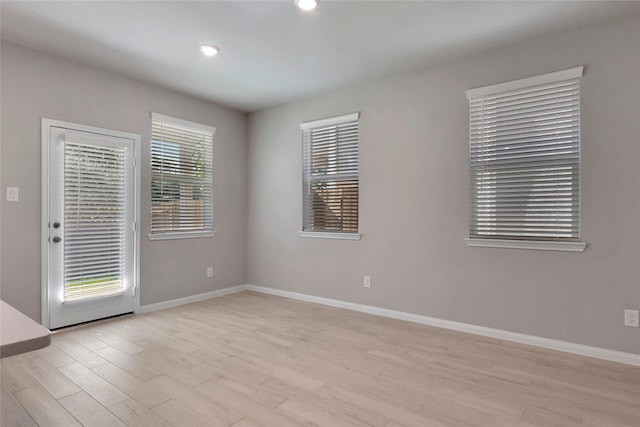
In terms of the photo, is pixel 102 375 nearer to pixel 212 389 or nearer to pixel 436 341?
pixel 212 389

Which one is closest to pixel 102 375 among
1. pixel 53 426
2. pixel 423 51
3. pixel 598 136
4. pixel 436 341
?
pixel 53 426

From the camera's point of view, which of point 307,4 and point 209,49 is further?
point 209,49

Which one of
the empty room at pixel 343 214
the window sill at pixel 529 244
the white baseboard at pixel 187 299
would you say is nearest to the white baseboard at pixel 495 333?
the empty room at pixel 343 214

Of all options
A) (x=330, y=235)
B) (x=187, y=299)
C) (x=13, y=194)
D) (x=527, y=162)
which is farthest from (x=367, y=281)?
(x=13, y=194)

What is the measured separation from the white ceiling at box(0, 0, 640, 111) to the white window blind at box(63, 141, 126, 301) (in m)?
0.97

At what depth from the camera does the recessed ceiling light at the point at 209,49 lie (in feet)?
10.6

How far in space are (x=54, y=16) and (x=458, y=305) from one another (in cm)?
422

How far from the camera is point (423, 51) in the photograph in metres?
3.34

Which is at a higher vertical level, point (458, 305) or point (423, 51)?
point (423, 51)

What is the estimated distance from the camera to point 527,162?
3158 mm

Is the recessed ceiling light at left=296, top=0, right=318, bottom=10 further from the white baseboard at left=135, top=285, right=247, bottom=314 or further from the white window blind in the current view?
the white baseboard at left=135, top=285, right=247, bottom=314

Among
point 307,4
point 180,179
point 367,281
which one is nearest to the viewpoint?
point 307,4

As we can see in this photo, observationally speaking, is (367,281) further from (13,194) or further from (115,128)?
(13,194)

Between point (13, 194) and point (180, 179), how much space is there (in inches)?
65.3
